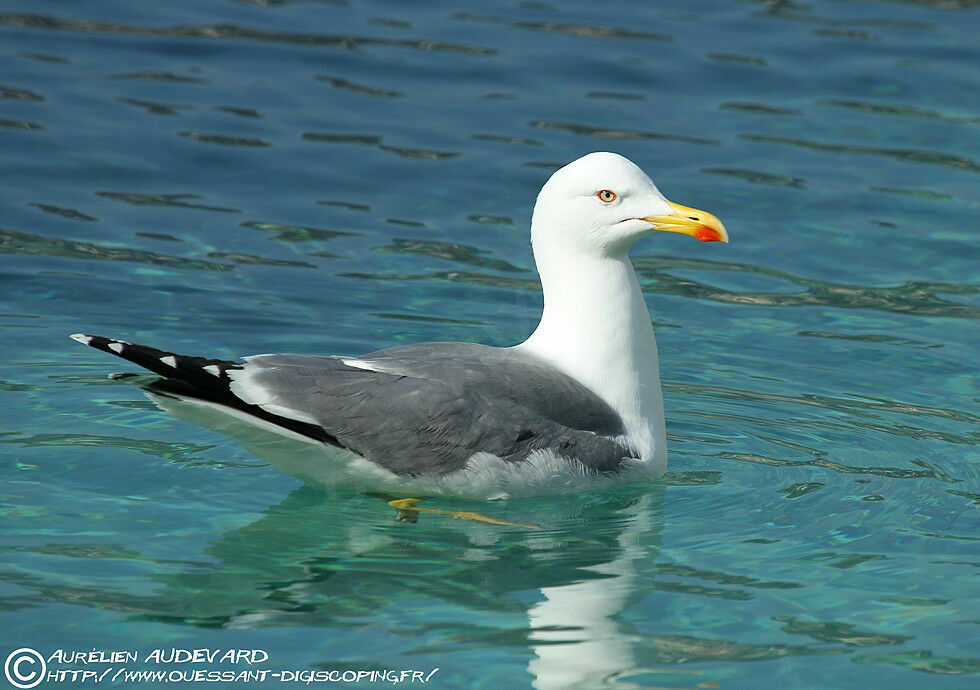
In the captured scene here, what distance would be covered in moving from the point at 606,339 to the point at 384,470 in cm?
115

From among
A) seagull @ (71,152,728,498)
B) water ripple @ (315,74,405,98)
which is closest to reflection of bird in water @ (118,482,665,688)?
seagull @ (71,152,728,498)

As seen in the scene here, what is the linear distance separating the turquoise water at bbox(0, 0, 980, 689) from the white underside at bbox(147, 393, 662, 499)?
0.37 ft

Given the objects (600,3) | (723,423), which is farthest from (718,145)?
(723,423)

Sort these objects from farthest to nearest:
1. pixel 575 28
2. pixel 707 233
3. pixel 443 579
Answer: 1. pixel 575 28
2. pixel 707 233
3. pixel 443 579

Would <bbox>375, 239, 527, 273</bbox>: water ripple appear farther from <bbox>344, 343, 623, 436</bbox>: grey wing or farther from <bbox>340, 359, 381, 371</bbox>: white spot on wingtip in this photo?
<bbox>340, 359, 381, 371</bbox>: white spot on wingtip

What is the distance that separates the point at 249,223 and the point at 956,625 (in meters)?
6.25

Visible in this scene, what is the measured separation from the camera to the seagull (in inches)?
231

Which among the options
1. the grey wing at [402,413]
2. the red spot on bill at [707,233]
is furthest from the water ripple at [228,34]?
the grey wing at [402,413]

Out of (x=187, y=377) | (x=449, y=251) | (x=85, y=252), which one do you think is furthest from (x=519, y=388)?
(x=85, y=252)

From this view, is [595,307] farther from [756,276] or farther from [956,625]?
[756,276]

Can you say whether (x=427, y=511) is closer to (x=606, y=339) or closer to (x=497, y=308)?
(x=606, y=339)

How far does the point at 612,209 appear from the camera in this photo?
6.50m

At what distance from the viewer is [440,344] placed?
6555mm

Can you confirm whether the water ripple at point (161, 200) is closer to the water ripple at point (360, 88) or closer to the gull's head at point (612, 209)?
the water ripple at point (360, 88)
